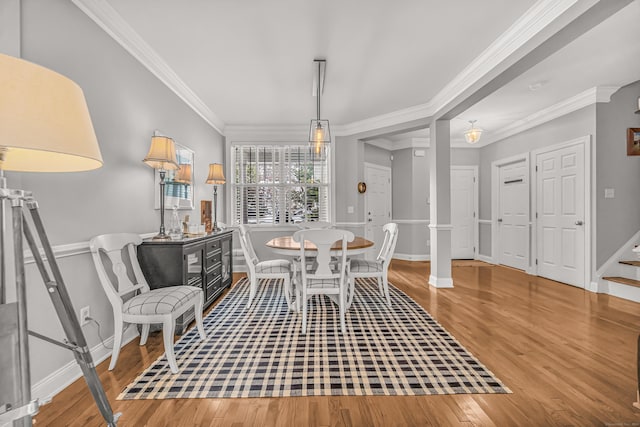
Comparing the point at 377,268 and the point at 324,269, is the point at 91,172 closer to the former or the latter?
the point at 324,269

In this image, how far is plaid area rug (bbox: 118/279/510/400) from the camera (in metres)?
1.81

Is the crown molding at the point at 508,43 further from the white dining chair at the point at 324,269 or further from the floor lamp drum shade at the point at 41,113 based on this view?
the floor lamp drum shade at the point at 41,113

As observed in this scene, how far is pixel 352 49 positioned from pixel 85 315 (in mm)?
3091

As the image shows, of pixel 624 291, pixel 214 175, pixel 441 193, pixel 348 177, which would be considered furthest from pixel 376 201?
pixel 624 291

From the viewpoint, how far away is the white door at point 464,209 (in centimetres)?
640

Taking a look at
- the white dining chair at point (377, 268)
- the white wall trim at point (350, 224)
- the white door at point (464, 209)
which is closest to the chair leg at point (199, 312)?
the white dining chair at point (377, 268)

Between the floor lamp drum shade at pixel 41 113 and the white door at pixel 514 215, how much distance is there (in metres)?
5.99

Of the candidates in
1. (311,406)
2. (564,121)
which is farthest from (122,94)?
(564,121)

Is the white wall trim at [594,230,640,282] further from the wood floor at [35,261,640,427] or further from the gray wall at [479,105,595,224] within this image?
the gray wall at [479,105,595,224]

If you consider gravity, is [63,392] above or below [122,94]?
below

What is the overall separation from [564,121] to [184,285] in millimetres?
5425

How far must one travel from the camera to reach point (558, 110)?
14.3 feet

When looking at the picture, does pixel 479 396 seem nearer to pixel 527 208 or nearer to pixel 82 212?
pixel 82 212

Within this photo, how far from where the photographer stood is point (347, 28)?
253 cm
